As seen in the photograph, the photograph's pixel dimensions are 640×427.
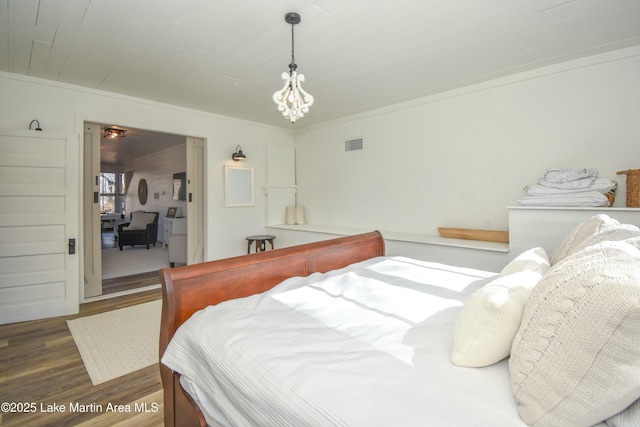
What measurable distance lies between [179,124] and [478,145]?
3.81 meters

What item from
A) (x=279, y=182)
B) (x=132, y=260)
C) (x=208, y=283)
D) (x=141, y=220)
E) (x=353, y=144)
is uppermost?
(x=353, y=144)

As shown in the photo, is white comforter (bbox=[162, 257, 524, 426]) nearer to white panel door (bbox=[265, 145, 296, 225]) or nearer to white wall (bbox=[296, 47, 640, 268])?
white wall (bbox=[296, 47, 640, 268])

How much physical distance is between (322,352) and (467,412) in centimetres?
45

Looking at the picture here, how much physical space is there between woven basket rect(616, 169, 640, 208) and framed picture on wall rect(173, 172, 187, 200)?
7.07 meters

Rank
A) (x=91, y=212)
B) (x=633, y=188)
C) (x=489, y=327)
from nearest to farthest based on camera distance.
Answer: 1. (x=489, y=327)
2. (x=633, y=188)
3. (x=91, y=212)

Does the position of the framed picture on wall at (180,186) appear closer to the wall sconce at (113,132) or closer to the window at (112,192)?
the wall sconce at (113,132)

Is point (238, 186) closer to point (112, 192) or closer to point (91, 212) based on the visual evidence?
point (91, 212)

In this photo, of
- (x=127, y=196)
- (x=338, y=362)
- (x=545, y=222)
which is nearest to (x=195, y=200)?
(x=338, y=362)

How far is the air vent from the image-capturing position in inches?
172

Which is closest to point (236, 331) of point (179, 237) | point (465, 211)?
point (465, 211)

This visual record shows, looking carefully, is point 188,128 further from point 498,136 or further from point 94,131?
point 498,136

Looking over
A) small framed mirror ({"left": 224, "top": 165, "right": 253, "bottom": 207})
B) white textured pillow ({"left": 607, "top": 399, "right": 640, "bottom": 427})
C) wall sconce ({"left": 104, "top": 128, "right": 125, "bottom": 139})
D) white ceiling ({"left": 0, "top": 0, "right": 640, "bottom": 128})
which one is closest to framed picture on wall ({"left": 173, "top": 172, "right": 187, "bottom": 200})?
wall sconce ({"left": 104, "top": 128, "right": 125, "bottom": 139})

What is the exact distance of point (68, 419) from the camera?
1640 millimetres

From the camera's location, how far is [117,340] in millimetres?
2520
